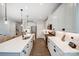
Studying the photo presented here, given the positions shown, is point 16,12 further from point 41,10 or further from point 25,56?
point 25,56

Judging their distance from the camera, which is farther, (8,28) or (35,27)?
(35,27)

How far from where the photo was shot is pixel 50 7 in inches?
66.0

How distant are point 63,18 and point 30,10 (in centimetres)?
63

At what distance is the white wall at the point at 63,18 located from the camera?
1.79 metres

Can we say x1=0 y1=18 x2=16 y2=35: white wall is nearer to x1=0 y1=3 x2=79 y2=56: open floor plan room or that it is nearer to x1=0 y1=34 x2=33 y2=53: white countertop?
x1=0 y1=3 x2=79 y2=56: open floor plan room

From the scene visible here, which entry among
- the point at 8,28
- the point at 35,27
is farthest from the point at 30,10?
the point at 8,28

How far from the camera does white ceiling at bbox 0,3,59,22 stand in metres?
1.62

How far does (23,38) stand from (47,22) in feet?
1.54

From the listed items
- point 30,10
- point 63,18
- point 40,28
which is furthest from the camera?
point 63,18

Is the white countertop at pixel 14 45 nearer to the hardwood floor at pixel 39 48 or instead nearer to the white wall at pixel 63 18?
the hardwood floor at pixel 39 48

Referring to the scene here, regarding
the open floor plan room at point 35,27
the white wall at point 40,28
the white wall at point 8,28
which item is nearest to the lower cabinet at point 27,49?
the open floor plan room at point 35,27

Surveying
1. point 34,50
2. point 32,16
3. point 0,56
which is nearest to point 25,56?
point 34,50

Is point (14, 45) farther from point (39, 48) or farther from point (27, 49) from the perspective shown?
point (39, 48)

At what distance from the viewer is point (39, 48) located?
5.89 feet
